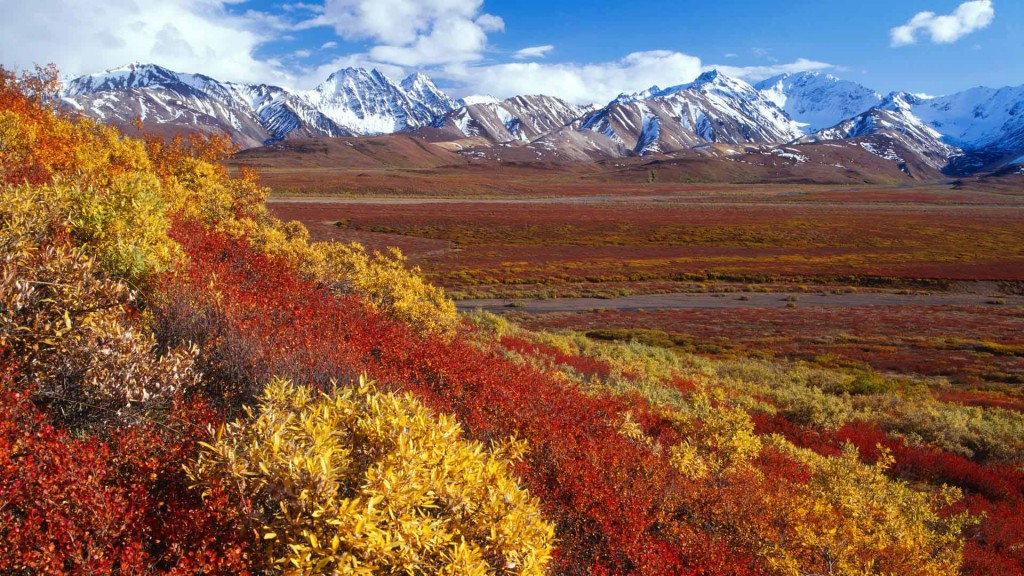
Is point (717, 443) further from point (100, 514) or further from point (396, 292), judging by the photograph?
point (396, 292)

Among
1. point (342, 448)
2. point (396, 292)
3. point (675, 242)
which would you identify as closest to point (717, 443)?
point (342, 448)

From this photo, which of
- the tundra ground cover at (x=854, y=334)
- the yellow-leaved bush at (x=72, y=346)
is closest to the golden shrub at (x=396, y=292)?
the yellow-leaved bush at (x=72, y=346)

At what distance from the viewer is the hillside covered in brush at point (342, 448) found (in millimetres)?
3100

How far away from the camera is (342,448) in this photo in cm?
328

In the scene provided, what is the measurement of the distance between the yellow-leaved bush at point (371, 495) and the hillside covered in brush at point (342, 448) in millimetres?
19

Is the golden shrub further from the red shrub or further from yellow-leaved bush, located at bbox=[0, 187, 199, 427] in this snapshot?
the red shrub

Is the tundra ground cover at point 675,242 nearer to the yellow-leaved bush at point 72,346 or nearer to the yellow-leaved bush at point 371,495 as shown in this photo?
the yellow-leaved bush at point 72,346

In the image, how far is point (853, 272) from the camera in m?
53.2

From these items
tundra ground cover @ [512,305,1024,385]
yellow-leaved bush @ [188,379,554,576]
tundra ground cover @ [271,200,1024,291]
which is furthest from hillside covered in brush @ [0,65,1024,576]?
tundra ground cover @ [271,200,1024,291]

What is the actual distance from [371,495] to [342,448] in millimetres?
428

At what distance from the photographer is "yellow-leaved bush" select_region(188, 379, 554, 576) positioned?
2799mm

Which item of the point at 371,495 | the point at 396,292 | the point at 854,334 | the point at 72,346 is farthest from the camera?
the point at 854,334

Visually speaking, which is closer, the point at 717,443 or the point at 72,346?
the point at 72,346

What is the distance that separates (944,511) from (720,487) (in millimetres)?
6699
